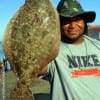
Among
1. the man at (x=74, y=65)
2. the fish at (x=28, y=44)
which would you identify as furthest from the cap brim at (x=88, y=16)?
the fish at (x=28, y=44)

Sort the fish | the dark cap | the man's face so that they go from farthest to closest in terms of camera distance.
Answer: the dark cap < the man's face < the fish

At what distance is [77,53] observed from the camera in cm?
501

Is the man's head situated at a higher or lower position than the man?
Result: higher

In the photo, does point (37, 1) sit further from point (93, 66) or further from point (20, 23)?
point (93, 66)

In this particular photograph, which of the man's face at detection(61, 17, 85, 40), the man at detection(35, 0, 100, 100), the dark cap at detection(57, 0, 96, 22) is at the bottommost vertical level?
the man at detection(35, 0, 100, 100)

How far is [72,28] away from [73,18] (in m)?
0.20

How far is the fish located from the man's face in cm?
71

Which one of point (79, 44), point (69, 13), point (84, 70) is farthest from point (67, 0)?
point (84, 70)

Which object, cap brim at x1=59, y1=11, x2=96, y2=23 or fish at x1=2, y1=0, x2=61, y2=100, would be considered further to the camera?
cap brim at x1=59, y1=11, x2=96, y2=23

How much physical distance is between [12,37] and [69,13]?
1099 mm

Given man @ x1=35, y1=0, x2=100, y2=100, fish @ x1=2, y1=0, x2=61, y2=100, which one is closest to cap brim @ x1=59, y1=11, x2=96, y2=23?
man @ x1=35, y1=0, x2=100, y2=100

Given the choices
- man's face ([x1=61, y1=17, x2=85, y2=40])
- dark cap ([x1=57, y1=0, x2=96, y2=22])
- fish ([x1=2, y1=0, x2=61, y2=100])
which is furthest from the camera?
dark cap ([x1=57, y1=0, x2=96, y2=22])

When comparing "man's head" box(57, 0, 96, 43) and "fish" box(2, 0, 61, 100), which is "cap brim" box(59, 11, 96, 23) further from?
"fish" box(2, 0, 61, 100)

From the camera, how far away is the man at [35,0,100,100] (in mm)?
4890
